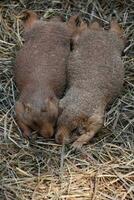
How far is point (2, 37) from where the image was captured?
548 centimetres

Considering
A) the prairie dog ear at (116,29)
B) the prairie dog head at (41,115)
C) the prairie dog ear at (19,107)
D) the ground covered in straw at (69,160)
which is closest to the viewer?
the ground covered in straw at (69,160)

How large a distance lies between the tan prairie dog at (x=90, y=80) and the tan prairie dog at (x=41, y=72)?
0.09m

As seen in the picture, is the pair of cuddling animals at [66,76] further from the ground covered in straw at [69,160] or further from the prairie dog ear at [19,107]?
the ground covered in straw at [69,160]

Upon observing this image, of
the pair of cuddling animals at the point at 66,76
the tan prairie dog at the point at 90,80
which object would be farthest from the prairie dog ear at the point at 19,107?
the tan prairie dog at the point at 90,80

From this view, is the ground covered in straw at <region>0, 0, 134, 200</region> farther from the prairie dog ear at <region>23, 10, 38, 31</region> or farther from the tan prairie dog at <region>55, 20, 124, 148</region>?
the prairie dog ear at <region>23, 10, 38, 31</region>

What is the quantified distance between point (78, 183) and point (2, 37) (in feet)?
6.31

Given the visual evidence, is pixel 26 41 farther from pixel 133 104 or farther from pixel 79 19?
pixel 133 104

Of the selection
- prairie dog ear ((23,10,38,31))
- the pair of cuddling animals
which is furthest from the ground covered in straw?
prairie dog ear ((23,10,38,31))

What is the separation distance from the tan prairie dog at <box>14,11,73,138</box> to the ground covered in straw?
16 cm

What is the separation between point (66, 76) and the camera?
16.0 ft

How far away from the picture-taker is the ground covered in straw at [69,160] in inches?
165

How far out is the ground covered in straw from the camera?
4195 mm

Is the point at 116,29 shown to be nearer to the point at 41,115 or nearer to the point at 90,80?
the point at 90,80

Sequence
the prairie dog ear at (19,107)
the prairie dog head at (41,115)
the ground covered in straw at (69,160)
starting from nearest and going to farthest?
the ground covered in straw at (69,160) → the prairie dog head at (41,115) → the prairie dog ear at (19,107)
